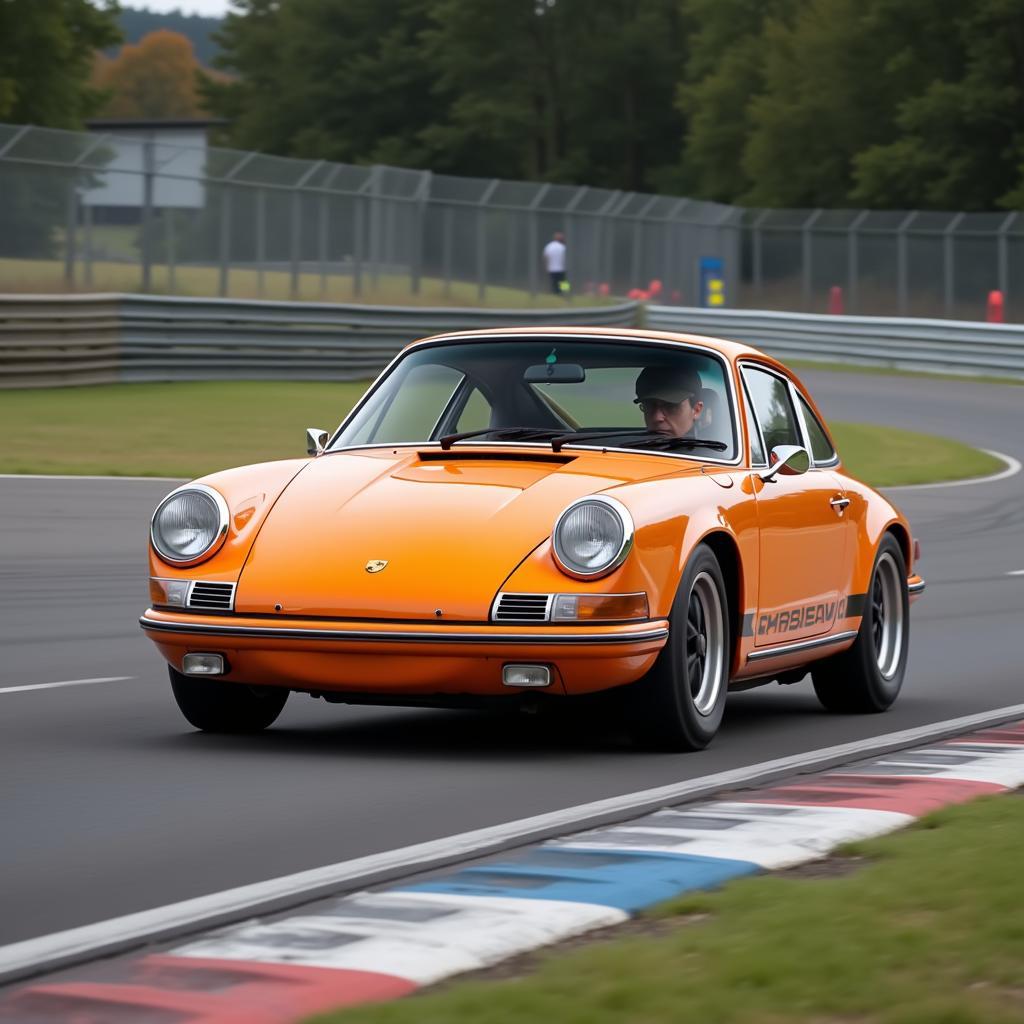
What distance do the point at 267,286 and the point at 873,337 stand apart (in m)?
14.2

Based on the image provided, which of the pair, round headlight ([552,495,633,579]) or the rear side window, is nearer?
round headlight ([552,495,633,579])

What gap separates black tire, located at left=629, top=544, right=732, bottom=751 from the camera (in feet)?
24.7

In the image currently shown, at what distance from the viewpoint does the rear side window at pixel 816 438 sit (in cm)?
949

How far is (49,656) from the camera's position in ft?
33.8

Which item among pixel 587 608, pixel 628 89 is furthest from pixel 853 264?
pixel 587 608

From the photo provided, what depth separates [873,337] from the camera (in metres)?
43.7

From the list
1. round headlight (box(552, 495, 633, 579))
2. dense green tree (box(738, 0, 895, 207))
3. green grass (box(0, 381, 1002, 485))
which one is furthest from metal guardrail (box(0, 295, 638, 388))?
dense green tree (box(738, 0, 895, 207))

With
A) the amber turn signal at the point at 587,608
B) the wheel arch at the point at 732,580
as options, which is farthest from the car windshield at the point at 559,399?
the amber turn signal at the point at 587,608

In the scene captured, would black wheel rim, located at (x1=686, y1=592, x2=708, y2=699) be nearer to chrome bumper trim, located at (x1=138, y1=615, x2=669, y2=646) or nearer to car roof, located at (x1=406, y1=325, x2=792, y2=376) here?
chrome bumper trim, located at (x1=138, y1=615, x2=669, y2=646)

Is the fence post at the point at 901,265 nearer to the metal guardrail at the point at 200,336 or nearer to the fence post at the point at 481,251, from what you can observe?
the fence post at the point at 481,251

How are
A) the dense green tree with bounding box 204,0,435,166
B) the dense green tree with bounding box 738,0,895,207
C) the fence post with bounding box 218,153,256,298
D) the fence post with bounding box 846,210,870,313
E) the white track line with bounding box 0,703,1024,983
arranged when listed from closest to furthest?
the white track line with bounding box 0,703,1024,983, the fence post with bounding box 218,153,256,298, the fence post with bounding box 846,210,870,313, the dense green tree with bounding box 738,0,895,207, the dense green tree with bounding box 204,0,435,166

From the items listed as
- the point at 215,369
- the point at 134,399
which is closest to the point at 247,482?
the point at 134,399

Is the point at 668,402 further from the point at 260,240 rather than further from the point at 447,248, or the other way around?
the point at 447,248

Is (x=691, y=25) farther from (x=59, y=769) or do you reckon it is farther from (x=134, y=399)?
(x=59, y=769)
